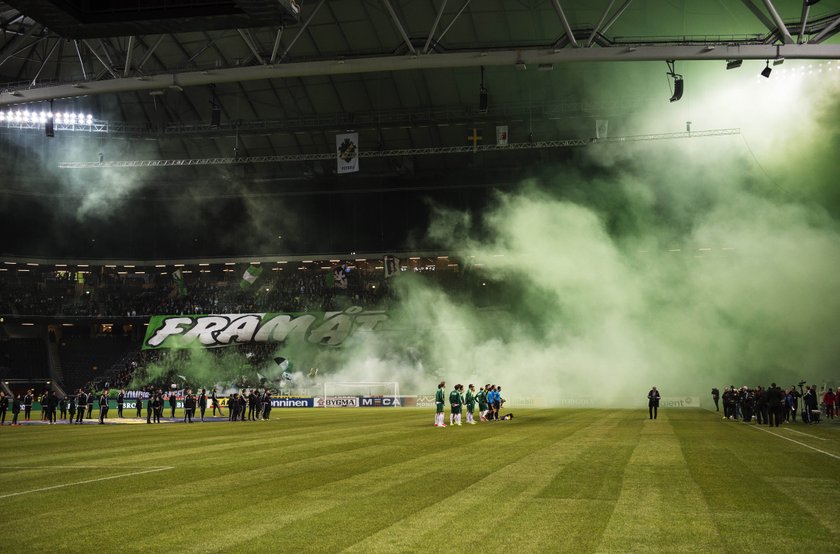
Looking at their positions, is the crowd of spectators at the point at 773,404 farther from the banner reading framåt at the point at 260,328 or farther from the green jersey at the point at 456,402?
the banner reading framåt at the point at 260,328

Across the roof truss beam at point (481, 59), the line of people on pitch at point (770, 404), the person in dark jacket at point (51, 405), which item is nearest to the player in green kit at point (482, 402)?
the line of people on pitch at point (770, 404)

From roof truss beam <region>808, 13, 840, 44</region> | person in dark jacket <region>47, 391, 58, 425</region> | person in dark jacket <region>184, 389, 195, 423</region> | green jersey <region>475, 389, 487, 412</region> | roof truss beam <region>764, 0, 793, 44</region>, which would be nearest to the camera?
roof truss beam <region>764, 0, 793, 44</region>

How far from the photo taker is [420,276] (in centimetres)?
5781

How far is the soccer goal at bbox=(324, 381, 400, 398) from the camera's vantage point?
5050 centimetres

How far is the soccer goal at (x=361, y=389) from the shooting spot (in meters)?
50.5

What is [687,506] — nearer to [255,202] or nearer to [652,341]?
[652,341]

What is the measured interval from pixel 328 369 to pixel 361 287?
8212mm

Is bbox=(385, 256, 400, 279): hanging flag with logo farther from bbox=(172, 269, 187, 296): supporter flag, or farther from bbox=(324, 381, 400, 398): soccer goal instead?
bbox=(172, 269, 187, 296): supporter flag

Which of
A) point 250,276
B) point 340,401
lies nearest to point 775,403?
point 340,401

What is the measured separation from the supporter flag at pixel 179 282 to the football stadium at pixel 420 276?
21cm

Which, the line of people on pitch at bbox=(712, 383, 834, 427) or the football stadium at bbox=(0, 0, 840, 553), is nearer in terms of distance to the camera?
the football stadium at bbox=(0, 0, 840, 553)

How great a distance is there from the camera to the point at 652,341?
161 feet

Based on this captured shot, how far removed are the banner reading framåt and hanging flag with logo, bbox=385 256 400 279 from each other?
3.81 m

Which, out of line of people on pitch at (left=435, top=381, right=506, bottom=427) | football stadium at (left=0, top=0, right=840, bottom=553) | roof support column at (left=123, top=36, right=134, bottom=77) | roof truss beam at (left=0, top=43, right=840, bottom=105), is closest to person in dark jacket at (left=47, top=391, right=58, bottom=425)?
football stadium at (left=0, top=0, right=840, bottom=553)
